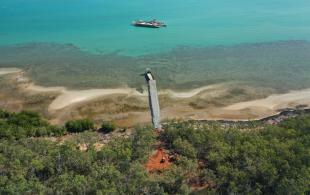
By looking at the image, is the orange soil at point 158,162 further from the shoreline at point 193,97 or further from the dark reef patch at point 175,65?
the dark reef patch at point 175,65

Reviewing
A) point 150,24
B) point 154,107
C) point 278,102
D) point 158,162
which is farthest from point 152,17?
point 158,162

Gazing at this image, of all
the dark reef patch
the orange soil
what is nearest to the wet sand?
the dark reef patch

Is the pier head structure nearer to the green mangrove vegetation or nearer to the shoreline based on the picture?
the shoreline

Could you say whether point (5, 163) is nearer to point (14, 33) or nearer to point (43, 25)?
point (14, 33)

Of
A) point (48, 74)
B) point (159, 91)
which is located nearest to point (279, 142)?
point (159, 91)

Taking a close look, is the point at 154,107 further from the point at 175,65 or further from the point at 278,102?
the point at 175,65
